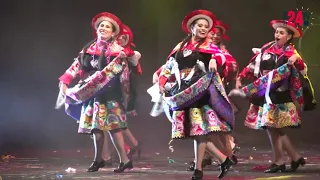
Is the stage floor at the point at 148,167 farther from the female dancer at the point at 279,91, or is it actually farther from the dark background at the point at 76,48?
the dark background at the point at 76,48

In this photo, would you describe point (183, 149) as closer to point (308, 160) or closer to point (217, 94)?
point (308, 160)

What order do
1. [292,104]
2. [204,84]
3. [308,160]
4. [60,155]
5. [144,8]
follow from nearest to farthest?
[204,84] < [292,104] < [308,160] < [60,155] < [144,8]

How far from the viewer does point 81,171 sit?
17.5 feet

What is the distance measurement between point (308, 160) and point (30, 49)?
3.73 m

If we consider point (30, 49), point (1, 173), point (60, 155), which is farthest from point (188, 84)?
point (30, 49)

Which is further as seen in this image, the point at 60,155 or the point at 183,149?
the point at 183,149

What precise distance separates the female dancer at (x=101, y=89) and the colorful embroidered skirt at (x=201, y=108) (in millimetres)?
776

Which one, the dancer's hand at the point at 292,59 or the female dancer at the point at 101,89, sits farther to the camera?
the female dancer at the point at 101,89

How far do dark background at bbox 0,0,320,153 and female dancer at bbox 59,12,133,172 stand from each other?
8.53 ft

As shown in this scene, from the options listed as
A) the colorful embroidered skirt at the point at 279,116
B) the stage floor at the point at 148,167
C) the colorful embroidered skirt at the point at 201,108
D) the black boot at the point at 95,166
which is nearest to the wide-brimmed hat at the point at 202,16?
the colorful embroidered skirt at the point at 201,108

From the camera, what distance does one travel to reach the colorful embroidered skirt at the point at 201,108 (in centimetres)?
454

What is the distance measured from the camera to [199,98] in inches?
180

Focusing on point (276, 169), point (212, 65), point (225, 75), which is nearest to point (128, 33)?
point (225, 75)

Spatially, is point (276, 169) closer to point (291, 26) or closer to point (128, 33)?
point (291, 26)
